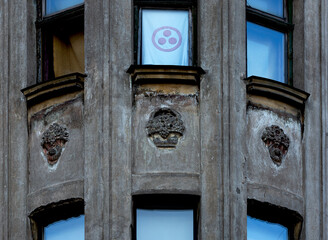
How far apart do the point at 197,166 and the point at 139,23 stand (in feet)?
8.93

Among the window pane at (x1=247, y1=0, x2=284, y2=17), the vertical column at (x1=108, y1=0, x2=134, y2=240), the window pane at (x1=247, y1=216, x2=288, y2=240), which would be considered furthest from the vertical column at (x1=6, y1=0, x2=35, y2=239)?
the window pane at (x1=247, y1=0, x2=284, y2=17)

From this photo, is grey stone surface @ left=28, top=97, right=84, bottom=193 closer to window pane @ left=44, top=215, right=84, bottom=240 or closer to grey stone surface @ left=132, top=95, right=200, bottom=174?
window pane @ left=44, top=215, right=84, bottom=240

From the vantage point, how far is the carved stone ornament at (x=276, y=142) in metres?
29.2

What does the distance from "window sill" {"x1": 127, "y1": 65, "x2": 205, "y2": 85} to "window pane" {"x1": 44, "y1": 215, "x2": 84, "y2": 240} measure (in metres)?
2.41

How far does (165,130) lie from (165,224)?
4.84 feet

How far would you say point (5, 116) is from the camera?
2984 centimetres

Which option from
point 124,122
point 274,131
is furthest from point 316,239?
point 124,122

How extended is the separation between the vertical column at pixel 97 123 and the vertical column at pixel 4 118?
62.9 inches

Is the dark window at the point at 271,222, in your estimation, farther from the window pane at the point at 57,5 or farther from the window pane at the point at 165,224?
the window pane at the point at 57,5

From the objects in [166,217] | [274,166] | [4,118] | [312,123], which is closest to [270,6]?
[312,123]

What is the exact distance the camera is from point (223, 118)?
28.6 metres

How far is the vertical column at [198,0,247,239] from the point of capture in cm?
2811

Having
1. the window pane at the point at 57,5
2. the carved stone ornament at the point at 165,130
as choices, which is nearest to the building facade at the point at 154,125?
the carved stone ornament at the point at 165,130

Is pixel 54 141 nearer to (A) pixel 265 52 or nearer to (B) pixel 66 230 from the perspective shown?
(B) pixel 66 230
